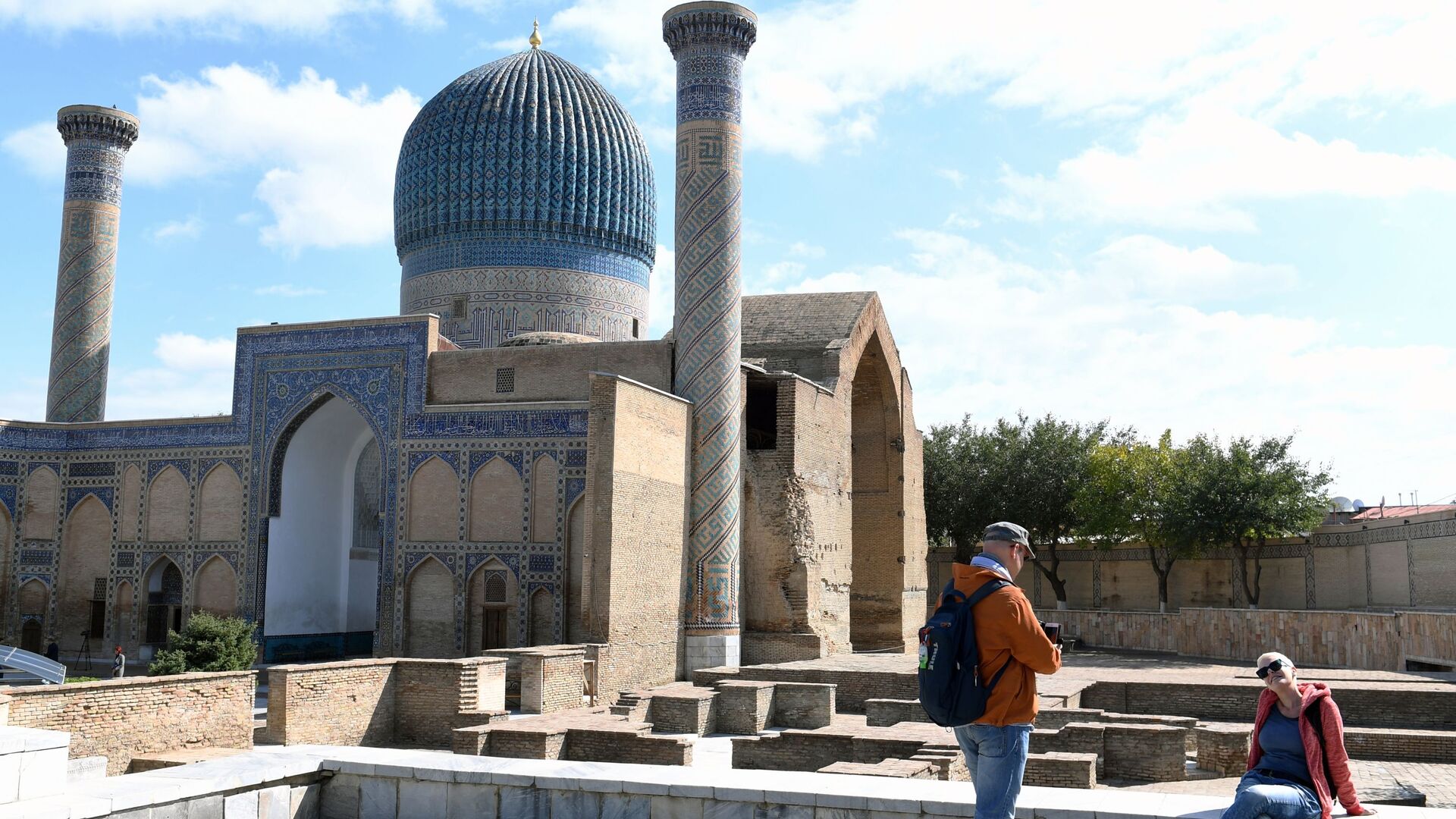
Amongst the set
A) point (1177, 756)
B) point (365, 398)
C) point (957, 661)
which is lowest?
point (1177, 756)

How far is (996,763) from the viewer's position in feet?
12.1

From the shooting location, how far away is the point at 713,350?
633 inches

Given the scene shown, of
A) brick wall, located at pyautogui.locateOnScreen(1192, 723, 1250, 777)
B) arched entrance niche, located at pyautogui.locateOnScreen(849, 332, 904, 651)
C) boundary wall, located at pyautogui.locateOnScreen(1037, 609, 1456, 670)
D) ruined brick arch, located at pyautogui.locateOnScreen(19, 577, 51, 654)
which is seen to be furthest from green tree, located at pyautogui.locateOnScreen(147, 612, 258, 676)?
arched entrance niche, located at pyautogui.locateOnScreen(849, 332, 904, 651)

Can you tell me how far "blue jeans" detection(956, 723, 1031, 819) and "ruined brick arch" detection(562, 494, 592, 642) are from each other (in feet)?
39.4

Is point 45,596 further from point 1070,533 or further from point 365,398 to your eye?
point 1070,533

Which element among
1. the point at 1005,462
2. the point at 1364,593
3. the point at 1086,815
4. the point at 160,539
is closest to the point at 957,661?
the point at 1086,815

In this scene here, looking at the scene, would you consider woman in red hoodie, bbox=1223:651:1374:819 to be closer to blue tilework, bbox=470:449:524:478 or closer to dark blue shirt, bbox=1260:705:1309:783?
dark blue shirt, bbox=1260:705:1309:783

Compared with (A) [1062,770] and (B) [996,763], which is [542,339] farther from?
(B) [996,763]

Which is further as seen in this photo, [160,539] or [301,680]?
[160,539]

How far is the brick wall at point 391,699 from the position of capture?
35.9ft

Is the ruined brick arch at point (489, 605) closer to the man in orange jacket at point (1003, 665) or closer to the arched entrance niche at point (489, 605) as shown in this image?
the arched entrance niche at point (489, 605)

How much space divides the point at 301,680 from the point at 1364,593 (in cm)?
1926

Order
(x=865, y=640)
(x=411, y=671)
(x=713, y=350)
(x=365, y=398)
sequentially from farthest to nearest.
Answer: (x=865, y=640) → (x=365, y=398) → (x=713, y=350) → (x=411, y=671)

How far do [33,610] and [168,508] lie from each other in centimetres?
251
